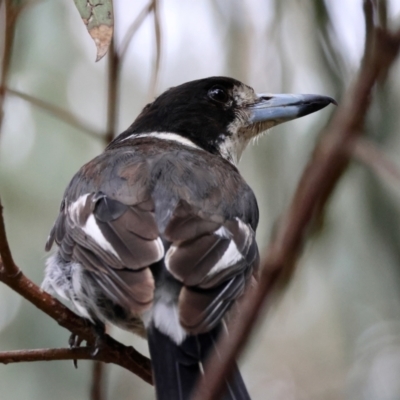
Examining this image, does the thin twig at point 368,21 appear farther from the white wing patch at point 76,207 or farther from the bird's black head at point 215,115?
the bird's black head at point 215,115

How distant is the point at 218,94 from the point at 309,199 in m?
2.45

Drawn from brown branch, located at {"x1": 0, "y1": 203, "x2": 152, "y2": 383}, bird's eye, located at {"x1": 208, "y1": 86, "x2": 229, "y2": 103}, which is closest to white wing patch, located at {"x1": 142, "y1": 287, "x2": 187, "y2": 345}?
brown branch, located at {"x1": 0, "y1": 203, "x2": 152, "y2": 383}

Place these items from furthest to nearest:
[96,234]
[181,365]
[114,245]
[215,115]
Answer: [215,115]
[96,234]
[114,245]
[181,365]

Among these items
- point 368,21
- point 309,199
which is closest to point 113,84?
point 368,21

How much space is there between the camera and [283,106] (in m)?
2.98

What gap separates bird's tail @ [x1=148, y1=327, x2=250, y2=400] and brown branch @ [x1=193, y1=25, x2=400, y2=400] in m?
0.84

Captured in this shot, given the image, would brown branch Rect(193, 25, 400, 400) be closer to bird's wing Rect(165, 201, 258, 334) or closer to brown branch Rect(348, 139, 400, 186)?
brown branch Rect(348, 139, 400, 186)

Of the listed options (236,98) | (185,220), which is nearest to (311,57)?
(236,98)

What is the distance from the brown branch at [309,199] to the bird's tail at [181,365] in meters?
0.84

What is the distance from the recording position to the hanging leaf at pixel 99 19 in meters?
1.82

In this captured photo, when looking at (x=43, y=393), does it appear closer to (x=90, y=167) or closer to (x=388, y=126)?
(x=90, y=167)

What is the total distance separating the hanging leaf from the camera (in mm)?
1824

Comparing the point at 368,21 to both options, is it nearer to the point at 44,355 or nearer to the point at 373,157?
the point at 373,157

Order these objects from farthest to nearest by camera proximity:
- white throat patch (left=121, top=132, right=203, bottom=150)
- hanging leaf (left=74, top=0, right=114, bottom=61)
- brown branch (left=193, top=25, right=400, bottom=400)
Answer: white throat patch (left=121, top=132, right=203, bottom=150) < hanging leaf (left=74, top=0, right=114, bottom=61) < brown branch (left=193, top=25, right=400, bottom=400)
